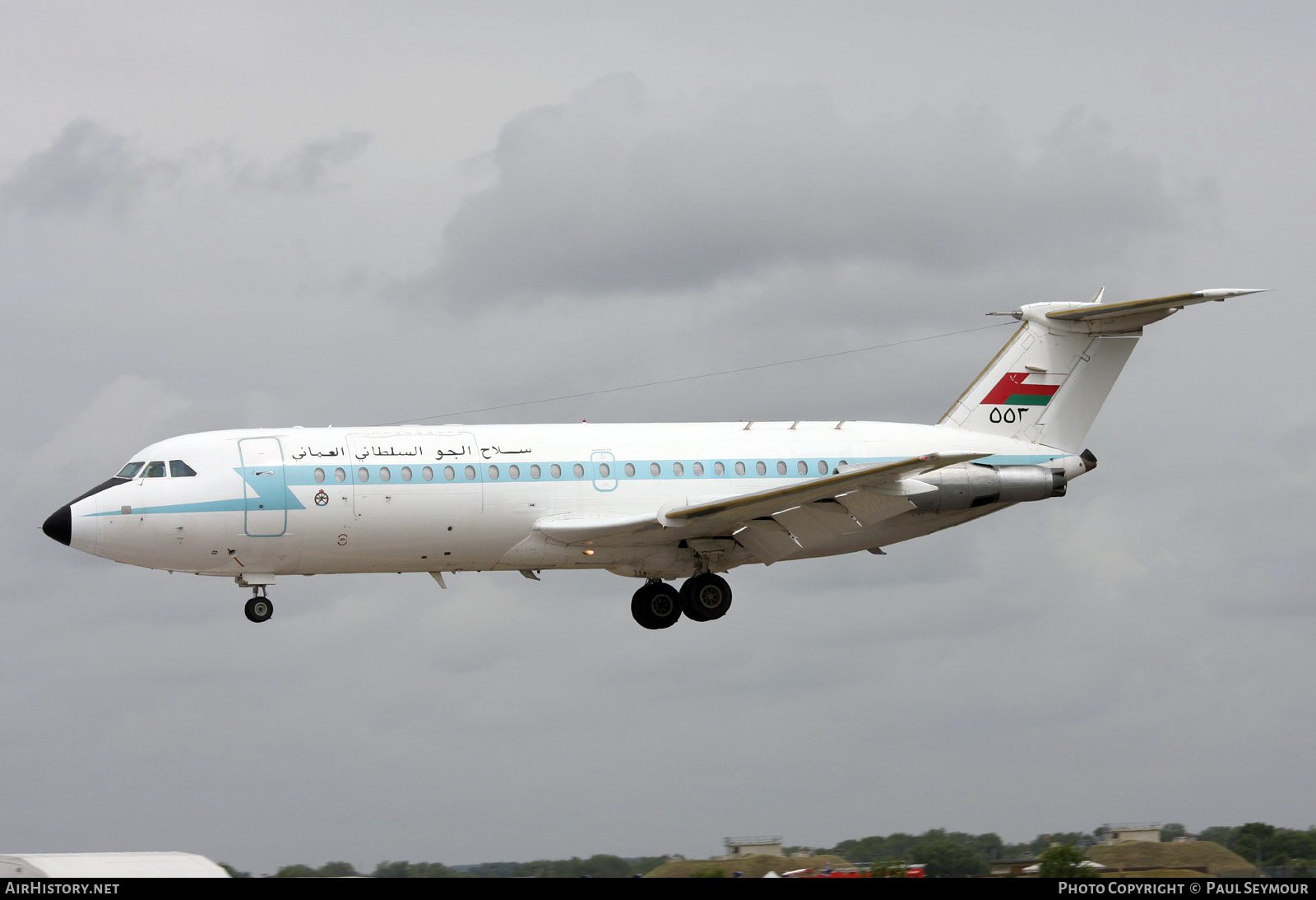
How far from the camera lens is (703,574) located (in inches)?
1570

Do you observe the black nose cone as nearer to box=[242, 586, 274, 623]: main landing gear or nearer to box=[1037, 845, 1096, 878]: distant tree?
box=[242, 586, 274, 623]: main landing gear

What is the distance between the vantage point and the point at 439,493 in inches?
1430

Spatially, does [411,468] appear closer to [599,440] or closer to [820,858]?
[599,440]

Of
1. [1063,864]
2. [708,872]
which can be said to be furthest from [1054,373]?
[708,872]

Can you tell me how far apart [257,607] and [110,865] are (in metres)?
17.2

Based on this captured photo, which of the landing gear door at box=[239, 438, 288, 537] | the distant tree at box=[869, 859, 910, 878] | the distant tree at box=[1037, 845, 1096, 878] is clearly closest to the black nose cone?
the landing gear door at box=[239, 438, 288, 537]

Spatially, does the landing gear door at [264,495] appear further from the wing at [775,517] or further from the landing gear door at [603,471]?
the landing gear door at [603,471]

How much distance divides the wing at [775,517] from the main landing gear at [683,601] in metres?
1.41

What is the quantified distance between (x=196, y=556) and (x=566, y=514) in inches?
325

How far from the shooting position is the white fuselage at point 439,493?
35219mm

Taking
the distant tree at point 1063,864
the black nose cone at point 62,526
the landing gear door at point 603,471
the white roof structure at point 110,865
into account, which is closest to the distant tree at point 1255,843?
the distant tree at point 1063,864

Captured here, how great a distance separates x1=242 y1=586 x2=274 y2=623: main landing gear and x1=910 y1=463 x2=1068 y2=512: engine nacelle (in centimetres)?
1557
